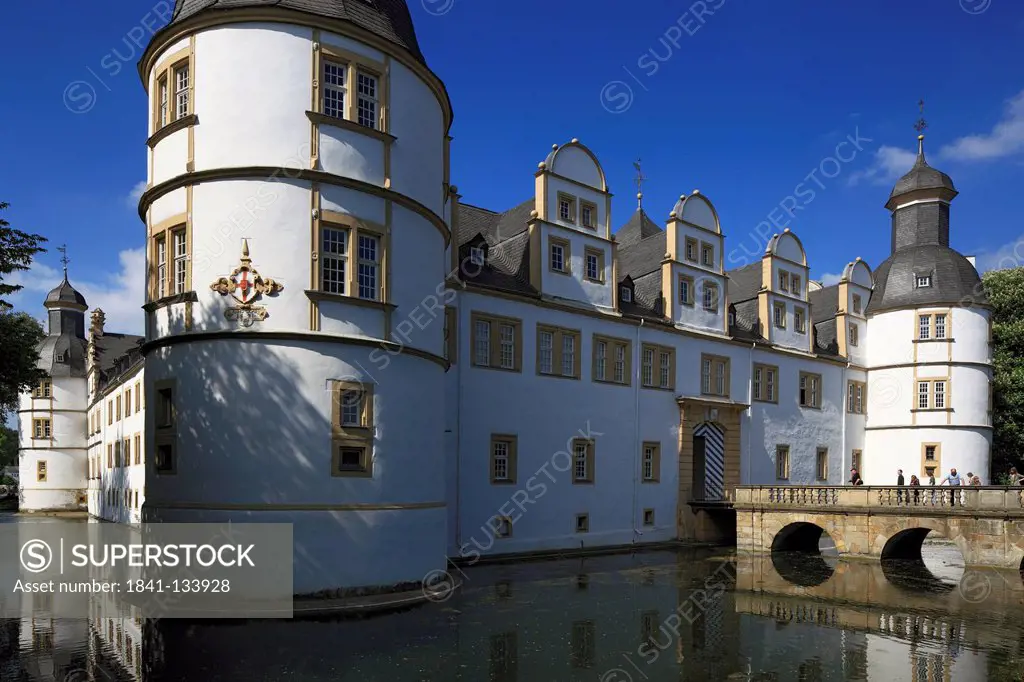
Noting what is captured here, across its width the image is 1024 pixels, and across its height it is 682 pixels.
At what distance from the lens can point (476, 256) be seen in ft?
80.9

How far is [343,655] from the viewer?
1179 centimetres

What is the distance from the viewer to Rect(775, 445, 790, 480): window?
34.2m

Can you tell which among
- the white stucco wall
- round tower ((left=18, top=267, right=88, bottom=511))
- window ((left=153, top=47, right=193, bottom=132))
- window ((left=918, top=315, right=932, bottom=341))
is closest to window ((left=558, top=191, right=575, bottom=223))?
window ((left=153, top=47, right=193, bottom=132))

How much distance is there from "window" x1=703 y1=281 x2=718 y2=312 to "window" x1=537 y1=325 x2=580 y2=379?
7277mm

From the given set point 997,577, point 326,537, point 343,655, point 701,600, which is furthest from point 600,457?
point 343,655

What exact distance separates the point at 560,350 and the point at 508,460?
4008 millimetres

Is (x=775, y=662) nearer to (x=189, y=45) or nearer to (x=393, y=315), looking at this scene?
(x=393, y=315)

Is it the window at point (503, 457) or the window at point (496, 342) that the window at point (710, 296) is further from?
the window at point (503, 457)

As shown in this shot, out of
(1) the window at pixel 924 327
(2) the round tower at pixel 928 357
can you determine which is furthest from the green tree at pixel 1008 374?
(1) the window at pixel 924 327

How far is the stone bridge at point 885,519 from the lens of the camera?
23.2 m

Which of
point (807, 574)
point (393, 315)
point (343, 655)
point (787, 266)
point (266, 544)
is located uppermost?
point (787, 266)

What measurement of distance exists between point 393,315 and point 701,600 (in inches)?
355

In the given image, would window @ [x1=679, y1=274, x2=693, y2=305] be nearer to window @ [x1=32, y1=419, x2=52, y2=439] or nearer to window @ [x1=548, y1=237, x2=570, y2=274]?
window @ [x1=548, y1=237, x2=570, y2=274]

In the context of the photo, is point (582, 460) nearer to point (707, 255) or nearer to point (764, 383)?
point (707, 255)
